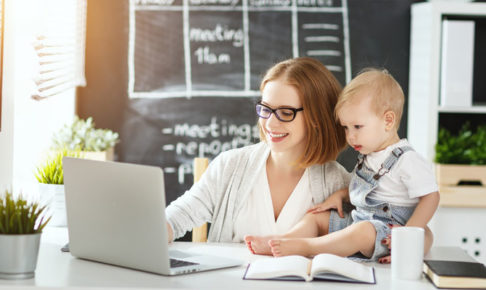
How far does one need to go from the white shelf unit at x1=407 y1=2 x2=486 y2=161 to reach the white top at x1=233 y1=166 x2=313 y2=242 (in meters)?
1.47

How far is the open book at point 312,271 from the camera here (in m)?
1.32

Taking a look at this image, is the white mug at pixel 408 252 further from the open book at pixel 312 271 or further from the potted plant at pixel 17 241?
the potted plant at pixel 17 241

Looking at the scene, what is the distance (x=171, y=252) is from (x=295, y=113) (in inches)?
21.1

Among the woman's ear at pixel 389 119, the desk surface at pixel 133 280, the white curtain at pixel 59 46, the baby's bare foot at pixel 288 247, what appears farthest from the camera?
the white curtain at pixel 59 46

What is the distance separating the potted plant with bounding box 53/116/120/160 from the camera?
290cm

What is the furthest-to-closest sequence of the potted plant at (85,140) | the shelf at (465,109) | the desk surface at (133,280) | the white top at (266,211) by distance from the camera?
1. the shelf at (465,109)
2. the potted plant at (85,140)
3. the white top at (266,211)
4. the desk surface at (133,280)

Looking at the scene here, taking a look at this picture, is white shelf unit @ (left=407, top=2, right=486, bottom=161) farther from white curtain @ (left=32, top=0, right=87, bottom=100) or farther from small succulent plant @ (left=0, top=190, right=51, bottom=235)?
small succulent plant @ (left=0, top=190, right=51, bottom=235)

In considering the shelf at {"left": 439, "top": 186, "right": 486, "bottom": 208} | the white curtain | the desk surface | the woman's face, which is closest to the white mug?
the desk surface

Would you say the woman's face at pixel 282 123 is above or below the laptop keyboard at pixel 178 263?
Answer: above

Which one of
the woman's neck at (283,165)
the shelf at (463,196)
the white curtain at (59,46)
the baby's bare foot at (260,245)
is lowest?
the shelf at (463,196)

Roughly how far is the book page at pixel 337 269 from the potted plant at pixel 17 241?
0.57 m

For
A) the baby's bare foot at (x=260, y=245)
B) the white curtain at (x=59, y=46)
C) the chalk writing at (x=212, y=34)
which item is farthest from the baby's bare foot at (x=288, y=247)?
the chalk writing at (x=212, y=34)

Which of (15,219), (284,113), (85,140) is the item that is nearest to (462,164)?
(284,113)

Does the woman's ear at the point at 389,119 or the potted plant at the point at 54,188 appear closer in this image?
the woman's ear at the point at 389,119
